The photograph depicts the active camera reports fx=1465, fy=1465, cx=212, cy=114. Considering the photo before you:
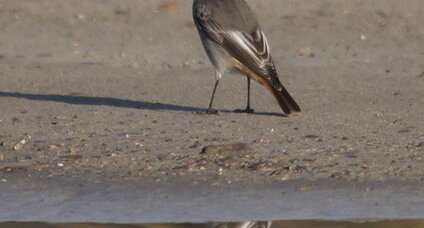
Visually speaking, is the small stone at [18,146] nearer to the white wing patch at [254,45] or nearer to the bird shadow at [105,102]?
the bird shadow at [105,102]

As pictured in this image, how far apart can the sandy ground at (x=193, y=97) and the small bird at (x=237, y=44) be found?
263 millimetres

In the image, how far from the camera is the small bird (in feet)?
38.0

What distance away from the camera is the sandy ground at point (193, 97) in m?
9.70

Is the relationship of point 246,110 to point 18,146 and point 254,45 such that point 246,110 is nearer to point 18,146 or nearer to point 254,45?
point 254,45

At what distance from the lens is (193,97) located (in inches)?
500

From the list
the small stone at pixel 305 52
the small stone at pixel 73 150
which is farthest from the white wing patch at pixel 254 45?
the small stone at pixel 305 52

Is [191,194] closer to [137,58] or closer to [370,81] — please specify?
[370,81]

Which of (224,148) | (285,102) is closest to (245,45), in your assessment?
(285,102)

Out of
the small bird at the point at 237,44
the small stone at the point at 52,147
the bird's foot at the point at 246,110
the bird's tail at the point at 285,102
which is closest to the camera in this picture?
the small stone at the point at 52,147

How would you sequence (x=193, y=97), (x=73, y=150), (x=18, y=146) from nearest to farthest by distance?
(x=73, y=150) < (x=18, y=146) < (x=193, y=97)

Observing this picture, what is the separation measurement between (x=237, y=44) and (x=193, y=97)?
1.05 meters

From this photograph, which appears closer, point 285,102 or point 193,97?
point 285,102

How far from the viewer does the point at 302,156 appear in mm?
9836

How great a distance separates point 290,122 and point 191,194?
2389mm
